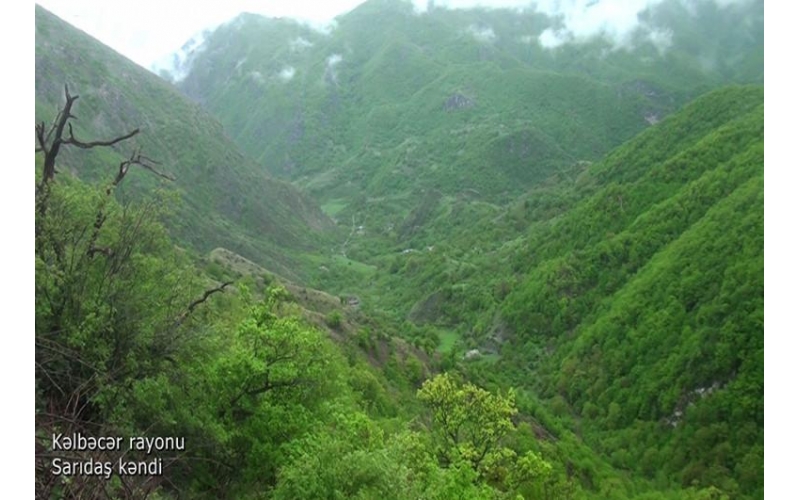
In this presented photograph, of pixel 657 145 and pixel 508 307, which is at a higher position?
pixel 657 145

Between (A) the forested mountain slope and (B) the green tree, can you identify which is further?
(A) the forested mountain slope

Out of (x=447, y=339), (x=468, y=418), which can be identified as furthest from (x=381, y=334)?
(x=447, y=339)

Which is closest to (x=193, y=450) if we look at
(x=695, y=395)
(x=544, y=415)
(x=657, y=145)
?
(x=544, y=415)

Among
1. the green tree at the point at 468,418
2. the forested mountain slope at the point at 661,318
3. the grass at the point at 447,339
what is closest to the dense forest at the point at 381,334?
the green tree at the point at 468,418

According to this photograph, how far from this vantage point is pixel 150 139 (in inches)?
6757

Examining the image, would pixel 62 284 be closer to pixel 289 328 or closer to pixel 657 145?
pixel 289 328

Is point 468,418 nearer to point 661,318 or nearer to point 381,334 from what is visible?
point 381,334

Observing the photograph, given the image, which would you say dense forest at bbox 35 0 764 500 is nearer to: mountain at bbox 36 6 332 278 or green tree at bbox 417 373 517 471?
green tree at bbox 417 373 517 471

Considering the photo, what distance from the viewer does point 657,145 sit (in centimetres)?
18525

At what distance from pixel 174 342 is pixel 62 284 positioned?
11.3 ft

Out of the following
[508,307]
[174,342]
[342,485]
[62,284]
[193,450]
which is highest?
[508,307]

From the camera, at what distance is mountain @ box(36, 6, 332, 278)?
141000mm

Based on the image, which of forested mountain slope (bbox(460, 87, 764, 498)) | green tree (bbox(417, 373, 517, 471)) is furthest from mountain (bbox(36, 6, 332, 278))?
green tree (bbox(417, 373, 517, 471))

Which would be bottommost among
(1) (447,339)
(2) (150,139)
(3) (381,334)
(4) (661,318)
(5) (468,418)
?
(5) (468,418)
